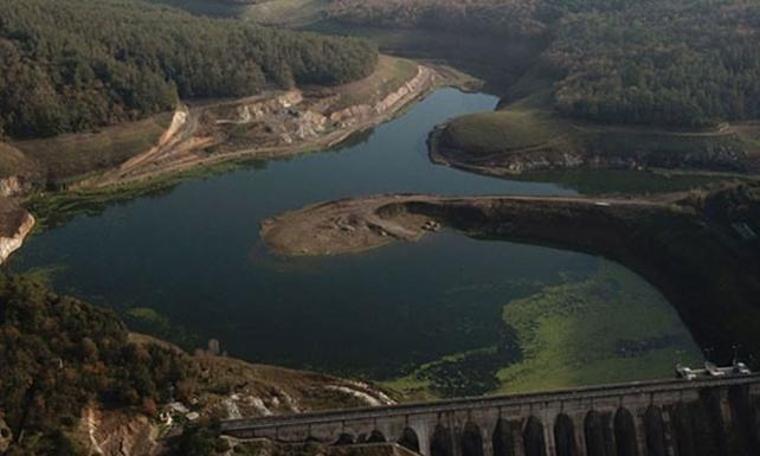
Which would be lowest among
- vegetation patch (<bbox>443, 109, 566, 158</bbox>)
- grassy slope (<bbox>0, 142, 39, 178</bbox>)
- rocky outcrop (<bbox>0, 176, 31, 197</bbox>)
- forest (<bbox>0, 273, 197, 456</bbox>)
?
forest (<bbox>0, 273, 197, 456</bbox>)

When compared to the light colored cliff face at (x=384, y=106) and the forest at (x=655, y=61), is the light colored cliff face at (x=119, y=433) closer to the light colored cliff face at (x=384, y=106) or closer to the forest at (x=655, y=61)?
the forest at (x=655, y=61)

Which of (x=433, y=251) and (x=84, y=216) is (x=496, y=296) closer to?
(x=433, y=251)

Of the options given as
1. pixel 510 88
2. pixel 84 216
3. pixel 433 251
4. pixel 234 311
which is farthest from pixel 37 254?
pixel 510 88

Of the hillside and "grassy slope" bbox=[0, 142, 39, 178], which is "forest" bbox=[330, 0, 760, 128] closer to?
"grassy slope" bbox=[0, 142, 39, 178]

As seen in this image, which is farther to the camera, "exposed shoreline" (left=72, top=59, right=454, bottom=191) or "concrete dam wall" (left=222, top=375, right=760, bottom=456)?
"exposed shoreline" (left=72, top=59, right=454, bottom=191)

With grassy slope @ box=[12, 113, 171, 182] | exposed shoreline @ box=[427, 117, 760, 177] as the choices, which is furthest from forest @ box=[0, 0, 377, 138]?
exposed shoreline @ box=[427, 117, 760, 177]

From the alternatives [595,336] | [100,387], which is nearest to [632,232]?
[595,336]
